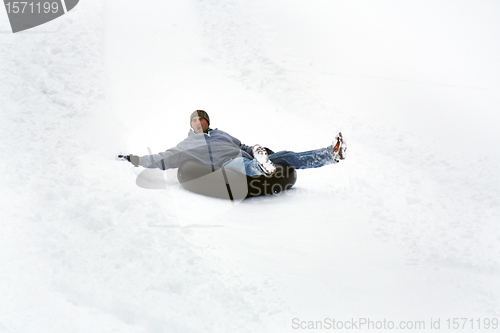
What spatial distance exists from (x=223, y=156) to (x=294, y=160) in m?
0.75

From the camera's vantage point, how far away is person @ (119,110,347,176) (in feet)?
12.0

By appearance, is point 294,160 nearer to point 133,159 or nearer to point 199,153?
point 199,153

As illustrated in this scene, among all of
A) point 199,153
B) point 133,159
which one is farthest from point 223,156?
point 133,159

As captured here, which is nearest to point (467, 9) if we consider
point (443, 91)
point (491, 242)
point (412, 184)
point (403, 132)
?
point (443, 91)

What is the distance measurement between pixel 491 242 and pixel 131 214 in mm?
3180

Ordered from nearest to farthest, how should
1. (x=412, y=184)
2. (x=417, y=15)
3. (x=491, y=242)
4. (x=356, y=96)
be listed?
(x=491, y=242)
(x=412, y=184)
(x=356, y=96)
(x=417, y=15)

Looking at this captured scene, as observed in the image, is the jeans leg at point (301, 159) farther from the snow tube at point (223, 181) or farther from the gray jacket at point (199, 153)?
the gray jacket at point (199, 153)

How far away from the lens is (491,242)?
3.35m

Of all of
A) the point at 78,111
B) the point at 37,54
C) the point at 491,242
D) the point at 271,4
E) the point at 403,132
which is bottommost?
the point at 491,242

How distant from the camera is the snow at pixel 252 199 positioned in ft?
7.94

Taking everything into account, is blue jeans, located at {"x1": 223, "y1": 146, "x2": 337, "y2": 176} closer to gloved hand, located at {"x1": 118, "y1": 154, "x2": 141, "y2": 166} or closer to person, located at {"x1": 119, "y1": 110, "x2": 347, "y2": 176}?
person, located at {"x1": 119, "y1": 110, "x2": 347, "y2": 176}

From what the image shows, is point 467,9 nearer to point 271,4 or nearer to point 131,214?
point 271,4

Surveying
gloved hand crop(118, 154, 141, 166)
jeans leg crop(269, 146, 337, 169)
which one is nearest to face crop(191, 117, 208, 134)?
gloved hand crop(118, 154, 141, 166)

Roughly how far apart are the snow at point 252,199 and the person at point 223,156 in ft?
0.84
